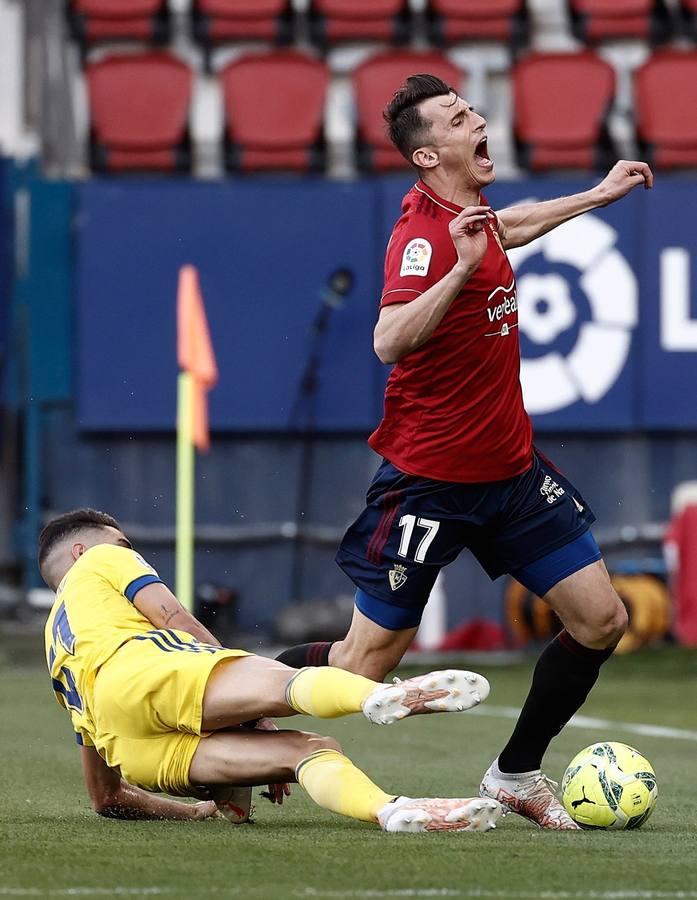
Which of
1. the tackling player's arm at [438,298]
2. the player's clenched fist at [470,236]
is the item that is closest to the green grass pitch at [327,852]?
the tackling player's arm at [438,298]

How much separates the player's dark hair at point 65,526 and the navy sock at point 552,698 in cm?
131

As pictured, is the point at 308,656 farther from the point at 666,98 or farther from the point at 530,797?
the point at 666,98

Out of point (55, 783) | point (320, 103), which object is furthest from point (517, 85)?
point (55, 783)

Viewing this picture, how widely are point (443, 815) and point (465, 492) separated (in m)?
1.09

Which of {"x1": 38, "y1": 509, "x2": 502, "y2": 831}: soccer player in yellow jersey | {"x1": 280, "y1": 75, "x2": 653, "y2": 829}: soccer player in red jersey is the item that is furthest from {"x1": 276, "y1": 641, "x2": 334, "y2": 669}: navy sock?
{"x1": 38, "y1": 509, "x2": 502, "y2": 831}: soccer player in yellow jersey

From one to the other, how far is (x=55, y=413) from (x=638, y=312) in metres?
4.49

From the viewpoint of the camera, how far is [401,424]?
4887 mm

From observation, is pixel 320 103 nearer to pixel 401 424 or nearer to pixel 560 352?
pixel 560 352

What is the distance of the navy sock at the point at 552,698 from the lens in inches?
190

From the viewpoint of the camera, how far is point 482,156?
4.96 m

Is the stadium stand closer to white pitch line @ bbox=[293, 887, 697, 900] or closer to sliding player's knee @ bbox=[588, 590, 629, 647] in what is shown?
sliding player's knee @ bbox=[588, 590, 629, 647]

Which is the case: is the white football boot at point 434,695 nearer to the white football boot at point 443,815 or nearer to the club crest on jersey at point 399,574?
the white football boot at point 443,815

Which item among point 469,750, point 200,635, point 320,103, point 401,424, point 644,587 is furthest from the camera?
point 320,103

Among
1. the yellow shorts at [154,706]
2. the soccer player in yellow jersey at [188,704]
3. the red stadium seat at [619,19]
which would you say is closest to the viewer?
the soccer player in yellow jersey at [188,704]
